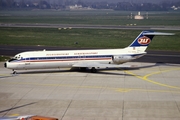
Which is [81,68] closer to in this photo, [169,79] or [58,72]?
[58,72]

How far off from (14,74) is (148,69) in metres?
18.5

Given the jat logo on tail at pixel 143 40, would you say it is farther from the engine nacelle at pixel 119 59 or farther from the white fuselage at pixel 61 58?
the engine nacelle at pixel 119 59

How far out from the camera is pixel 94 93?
3850 centimetres

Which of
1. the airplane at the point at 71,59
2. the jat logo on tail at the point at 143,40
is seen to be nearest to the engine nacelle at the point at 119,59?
the airplane at the point at 71,59

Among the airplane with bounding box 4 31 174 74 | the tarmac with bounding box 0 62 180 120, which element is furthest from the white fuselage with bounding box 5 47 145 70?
the tarmac with bounding box 0 62 180 120

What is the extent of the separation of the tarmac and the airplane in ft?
3.75

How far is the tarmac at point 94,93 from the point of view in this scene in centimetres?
3200

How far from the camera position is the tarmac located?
3200 centimetres

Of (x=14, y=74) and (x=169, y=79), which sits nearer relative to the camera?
(x=169, y=79)

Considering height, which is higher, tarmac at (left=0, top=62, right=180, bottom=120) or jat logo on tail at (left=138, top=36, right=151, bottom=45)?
jat logo on tail at (left=138, top=36, right=151, bottom=45)

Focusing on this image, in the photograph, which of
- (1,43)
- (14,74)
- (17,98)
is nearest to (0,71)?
(14,74)

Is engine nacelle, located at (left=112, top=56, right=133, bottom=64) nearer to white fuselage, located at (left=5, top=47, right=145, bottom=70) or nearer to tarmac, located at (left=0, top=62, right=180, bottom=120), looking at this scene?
white fuselage, located at (left=5, top=47, right=145, bottom=70)

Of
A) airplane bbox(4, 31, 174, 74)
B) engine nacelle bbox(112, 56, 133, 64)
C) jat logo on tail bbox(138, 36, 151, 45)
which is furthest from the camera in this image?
jat logo on tail bbox(138, 36, 151, 45)

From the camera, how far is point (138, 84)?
139 ft
